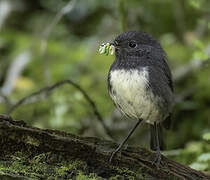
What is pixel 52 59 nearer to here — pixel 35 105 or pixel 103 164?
pixel 35 105

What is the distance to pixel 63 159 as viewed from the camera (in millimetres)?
3109

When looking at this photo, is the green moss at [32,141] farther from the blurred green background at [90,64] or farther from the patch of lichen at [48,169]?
the blurred green background at [90,64]

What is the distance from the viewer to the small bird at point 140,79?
11.6 ft

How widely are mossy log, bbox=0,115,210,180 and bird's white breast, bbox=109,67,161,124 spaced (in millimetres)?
450

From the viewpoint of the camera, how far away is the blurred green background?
5.52m

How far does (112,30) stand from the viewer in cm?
736

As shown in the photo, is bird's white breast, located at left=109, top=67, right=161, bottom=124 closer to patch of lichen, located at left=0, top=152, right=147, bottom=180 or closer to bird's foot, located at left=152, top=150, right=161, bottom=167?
bird's foot, located at left=152, top=150, right=161, bottom=167

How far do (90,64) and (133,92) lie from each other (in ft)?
12.9

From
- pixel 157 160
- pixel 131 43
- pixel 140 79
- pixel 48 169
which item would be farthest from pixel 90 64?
pixel 48 169

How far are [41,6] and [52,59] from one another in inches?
86.0

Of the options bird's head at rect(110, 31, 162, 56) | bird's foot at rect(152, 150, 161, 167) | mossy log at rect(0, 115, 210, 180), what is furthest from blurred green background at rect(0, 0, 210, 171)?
mossy log at rect(0, 115, 210, 180)

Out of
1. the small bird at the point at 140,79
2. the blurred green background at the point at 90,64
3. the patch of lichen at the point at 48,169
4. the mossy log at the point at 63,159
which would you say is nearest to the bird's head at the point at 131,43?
the small bird at the point at 140,79

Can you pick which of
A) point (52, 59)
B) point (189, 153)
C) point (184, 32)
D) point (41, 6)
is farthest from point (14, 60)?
point (189, 153)

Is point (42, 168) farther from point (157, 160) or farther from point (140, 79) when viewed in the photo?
point (140, 79)
